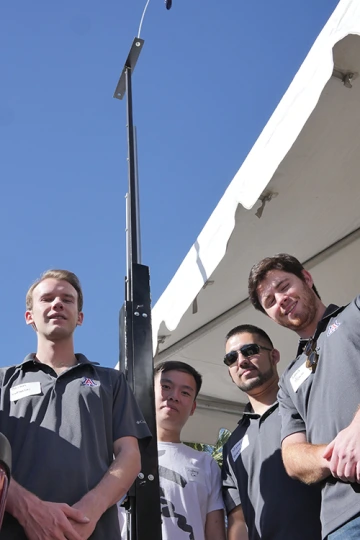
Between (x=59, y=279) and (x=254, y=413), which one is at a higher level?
(x=59, y=279)

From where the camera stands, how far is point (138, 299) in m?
2.15

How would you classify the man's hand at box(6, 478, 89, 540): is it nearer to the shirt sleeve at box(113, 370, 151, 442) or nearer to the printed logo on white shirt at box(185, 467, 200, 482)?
the shirt sleeve at box(113, 370, 151, 442)

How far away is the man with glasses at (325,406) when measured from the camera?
1411 mm

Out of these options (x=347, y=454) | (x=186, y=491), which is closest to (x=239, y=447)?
(x=186, y=491)

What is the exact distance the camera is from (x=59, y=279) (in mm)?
2084

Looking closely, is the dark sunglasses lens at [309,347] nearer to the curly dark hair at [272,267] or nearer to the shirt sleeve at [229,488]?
the curly dark hair at [272,267]

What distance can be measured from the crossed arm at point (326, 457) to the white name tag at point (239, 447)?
46cm

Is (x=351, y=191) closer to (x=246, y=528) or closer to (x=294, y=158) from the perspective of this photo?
(x=294, y=158)

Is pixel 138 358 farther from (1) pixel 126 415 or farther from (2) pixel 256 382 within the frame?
(2) pixel 256 382

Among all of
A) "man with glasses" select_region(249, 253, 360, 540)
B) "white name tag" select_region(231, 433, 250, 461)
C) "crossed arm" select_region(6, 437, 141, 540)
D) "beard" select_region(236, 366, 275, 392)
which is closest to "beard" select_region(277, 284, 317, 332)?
"man with glasses" select_region(249, 253, 360, 540)

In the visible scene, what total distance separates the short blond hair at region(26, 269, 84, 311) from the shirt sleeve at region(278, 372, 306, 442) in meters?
0.81

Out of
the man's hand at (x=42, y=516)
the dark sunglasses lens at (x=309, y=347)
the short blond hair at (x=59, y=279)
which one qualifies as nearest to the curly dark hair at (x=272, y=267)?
the dark sunglasses lens at (x=309, y=347)

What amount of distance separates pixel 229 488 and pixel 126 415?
71cm

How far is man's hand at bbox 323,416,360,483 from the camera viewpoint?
4.46 feet
